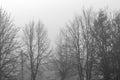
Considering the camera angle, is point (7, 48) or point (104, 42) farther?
point (104, 42)

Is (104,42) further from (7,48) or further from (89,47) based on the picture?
(7,48)

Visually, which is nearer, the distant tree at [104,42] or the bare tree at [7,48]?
the bare tree at [7,48]

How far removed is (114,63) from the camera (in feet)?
56.7

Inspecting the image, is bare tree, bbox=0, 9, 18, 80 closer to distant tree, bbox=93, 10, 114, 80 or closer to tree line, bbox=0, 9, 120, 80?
tree line, bbox=0, 9, 120, 80

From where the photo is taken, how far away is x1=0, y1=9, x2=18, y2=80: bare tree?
12.5 meters

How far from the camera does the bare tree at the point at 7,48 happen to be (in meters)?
12.5

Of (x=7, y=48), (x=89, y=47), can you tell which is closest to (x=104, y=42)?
(x=89, y=47)

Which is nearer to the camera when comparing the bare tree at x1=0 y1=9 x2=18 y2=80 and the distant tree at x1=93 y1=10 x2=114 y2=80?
the bare tree at x1=0 y1=9 x2=18 y2=80

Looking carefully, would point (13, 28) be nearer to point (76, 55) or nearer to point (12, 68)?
point (12, 68)

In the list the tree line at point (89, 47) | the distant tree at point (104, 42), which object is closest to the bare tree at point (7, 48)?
the tree line at point (89, 47)

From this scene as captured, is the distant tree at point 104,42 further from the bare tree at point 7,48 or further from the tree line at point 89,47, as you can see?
the bare tree at point 7,48

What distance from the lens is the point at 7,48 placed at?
503 inches

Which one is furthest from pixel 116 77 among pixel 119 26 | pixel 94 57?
pixel 119 26

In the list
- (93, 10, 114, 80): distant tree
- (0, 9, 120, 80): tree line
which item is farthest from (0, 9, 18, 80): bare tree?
(93, 10, 114, 80): distant tree
